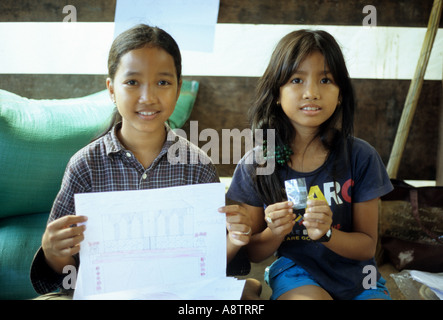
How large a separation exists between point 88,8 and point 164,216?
44.7 inches

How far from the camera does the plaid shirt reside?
1.01 m

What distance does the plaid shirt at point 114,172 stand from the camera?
3.31ft

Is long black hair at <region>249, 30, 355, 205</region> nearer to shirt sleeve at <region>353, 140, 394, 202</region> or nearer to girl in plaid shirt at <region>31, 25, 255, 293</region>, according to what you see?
shirt sleeve at <region>353, 140, 394, 202</region>

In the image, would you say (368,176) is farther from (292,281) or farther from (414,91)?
(414,91)

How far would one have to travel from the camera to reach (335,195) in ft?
3.62

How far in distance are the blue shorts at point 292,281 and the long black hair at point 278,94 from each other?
18 centimetres

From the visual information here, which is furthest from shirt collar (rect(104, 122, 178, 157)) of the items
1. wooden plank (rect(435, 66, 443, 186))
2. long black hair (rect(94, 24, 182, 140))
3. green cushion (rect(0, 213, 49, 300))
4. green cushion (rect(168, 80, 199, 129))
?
wooden plank (rect(435, 66, 443, 186))

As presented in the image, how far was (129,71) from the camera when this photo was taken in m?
1.00

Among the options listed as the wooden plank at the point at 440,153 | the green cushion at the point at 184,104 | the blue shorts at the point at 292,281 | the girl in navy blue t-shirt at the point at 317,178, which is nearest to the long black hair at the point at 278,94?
the girl in navy blue t-shirt at the point at 317,178

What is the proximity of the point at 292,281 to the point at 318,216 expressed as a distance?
233 millimetres

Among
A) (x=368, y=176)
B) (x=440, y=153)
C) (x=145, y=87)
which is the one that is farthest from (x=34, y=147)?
(x=440, y=153)
